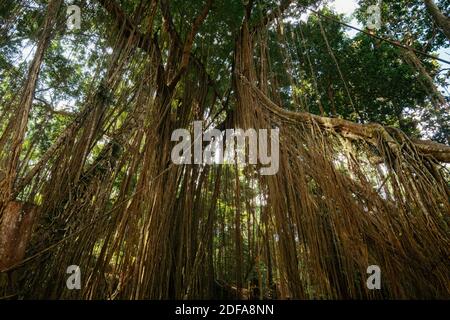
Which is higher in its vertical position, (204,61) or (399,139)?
(204,61)

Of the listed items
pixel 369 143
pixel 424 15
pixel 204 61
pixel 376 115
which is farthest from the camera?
pixel 424 15

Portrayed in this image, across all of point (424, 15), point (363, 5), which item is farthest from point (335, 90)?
point (424, 15)

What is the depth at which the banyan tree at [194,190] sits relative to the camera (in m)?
1.13

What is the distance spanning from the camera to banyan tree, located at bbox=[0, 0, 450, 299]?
1.13 m

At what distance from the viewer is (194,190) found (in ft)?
7.61

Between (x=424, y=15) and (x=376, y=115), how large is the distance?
71.8 inches

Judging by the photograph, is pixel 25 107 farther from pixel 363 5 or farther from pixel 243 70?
pixel 363 5

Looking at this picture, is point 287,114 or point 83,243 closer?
point 83,243

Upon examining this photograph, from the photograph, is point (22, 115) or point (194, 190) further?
point (194, 190)

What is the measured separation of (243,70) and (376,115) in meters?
2.70

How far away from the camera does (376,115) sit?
413 centimetres

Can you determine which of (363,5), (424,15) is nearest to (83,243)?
(363,5)
